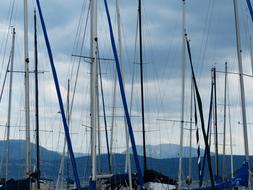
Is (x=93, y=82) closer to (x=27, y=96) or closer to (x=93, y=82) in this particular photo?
(x=93, y=82)

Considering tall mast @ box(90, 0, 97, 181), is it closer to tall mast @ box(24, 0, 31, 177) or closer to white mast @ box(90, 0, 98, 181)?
white mast @ box(90, 0, 98, 181)

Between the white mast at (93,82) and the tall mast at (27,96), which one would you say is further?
the tall mast at (27,96)

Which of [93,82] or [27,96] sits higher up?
[27,96]

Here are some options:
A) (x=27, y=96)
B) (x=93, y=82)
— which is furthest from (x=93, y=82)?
(x=27, y=96)

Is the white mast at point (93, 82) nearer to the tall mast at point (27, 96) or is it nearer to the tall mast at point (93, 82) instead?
the tall mast at point (93, 82)

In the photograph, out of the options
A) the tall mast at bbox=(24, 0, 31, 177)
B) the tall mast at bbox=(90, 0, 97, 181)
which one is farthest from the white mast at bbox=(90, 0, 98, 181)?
the tall mast at bbox=(24, 0, 31, 177)

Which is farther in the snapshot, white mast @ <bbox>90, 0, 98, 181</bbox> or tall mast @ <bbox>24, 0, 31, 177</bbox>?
tall mast @ <bbox>24, 0, 31, 177</bbox>

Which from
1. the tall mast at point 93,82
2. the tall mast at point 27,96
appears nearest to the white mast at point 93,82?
the tall mast at point 93,82

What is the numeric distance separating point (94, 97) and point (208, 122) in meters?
20.2

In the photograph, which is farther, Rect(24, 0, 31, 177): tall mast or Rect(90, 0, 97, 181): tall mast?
Rect(24, 0, 31, 177): tall mast

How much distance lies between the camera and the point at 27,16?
32.2m

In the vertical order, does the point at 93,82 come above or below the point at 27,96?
below

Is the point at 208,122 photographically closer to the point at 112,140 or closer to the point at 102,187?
the point at 112,140

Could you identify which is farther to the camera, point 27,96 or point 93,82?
point 27,96
